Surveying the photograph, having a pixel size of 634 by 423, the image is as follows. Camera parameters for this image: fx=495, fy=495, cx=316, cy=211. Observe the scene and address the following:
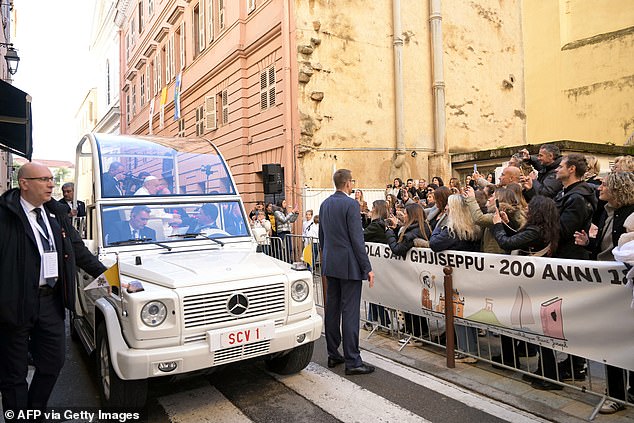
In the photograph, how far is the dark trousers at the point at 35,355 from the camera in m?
3.63

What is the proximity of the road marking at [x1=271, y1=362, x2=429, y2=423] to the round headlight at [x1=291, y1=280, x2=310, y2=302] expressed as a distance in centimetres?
90

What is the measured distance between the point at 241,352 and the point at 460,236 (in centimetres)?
268

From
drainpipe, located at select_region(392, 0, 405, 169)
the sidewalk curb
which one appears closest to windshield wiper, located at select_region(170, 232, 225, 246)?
the sidewalk curb

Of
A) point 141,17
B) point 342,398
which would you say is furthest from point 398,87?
point 141,17

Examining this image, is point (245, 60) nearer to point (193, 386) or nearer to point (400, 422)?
point (193, 386)

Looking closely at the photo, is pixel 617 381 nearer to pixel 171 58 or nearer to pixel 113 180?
pixel 113 180

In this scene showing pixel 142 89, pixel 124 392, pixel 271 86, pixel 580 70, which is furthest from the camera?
pixel 142 89

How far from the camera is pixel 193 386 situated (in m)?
4.96

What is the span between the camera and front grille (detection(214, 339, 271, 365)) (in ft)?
13.7

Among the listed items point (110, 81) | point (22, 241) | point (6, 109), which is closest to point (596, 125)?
point (6, 109)

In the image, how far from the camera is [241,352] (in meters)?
4.30

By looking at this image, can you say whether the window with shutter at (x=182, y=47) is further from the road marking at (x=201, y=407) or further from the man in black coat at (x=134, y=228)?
the road marking at (x=201, y=407)

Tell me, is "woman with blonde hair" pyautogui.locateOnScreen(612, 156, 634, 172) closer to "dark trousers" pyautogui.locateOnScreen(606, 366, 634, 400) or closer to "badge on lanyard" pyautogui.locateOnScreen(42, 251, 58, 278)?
"dark trousers" pyautogui.locateOnScreen(606, 366, 634, 400)

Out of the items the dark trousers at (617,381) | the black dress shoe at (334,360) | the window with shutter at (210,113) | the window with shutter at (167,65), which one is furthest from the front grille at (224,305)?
the window with shutter at (167,65)
